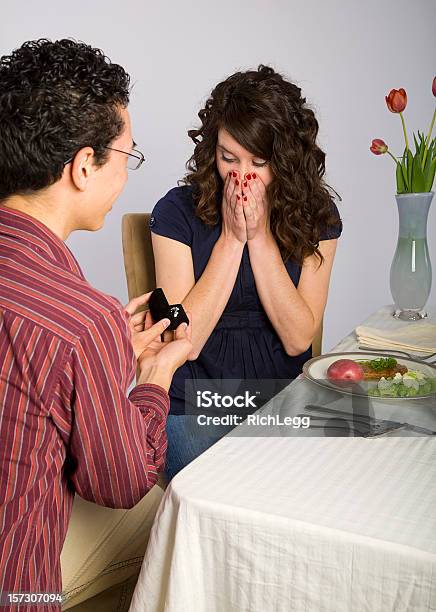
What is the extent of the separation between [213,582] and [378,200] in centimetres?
291

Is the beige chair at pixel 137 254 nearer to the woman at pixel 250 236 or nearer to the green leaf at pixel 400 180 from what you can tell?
the woman at pixel 250 236

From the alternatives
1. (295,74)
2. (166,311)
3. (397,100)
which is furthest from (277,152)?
(295,74)

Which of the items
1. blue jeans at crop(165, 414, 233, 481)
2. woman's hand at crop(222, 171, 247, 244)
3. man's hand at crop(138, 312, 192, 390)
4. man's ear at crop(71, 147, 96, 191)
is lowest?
blue jeans at crop(165, 414, 233, 481)

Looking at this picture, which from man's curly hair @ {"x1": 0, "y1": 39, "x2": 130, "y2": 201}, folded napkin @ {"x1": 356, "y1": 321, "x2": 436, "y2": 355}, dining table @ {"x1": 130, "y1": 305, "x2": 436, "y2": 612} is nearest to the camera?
dining table @ {"x1": 130, "y1": 305, "x2": 436, "y2": 612}

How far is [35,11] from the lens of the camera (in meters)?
2.52

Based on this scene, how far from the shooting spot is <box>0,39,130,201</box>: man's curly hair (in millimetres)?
906

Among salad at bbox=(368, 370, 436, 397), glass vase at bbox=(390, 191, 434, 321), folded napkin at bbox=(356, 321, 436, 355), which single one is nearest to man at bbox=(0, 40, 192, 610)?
salad at bbox=(368, 370, 436, 397)

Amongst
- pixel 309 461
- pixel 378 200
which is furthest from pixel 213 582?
pixel 378 200

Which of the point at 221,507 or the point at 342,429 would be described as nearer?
the point at 221,507

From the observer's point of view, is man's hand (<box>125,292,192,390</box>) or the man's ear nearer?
the man's ear

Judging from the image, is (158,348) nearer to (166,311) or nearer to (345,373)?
(166,311)

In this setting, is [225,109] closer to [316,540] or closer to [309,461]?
[309,461]

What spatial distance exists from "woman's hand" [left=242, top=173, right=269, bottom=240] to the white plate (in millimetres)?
482

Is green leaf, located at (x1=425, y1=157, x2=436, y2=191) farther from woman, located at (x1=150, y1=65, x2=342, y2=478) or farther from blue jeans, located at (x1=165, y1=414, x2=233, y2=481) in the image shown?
blue jeans, located at (x1=165, y1=414, x2=233, y2=481)
